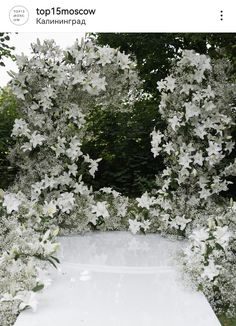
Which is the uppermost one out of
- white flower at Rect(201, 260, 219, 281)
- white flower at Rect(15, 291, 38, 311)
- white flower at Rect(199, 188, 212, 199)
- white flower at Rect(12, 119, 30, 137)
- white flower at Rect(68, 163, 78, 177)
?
white flower at Rect(12, 119, 30, 137)

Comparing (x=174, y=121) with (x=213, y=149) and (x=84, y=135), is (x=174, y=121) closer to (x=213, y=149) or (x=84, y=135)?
(x=213, y=149)

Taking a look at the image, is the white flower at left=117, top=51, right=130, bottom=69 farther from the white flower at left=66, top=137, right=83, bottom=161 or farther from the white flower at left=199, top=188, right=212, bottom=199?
the white flower at left=199, top=188, right=212, bottom=199

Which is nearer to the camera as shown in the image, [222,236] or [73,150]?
[222,236]

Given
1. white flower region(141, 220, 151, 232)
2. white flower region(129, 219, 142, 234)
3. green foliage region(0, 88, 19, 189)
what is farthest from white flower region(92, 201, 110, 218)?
green foliage region(0, 88, 19, 189)

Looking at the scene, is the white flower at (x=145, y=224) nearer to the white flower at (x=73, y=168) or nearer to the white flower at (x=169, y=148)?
the white flower at (x=169, y=148)

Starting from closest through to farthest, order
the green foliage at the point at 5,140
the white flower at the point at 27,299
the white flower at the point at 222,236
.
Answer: the white flower at the point at 27,299
the white flower at the point at 222,236
the green foliage at the point at 5,140

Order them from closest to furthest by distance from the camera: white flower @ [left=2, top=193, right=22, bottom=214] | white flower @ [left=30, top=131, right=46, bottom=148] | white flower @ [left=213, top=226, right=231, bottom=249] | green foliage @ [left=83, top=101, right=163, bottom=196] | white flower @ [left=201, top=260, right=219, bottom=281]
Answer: white flower @ [left=201, top=260, right=219, bottom=281]
white flower @ [left=213, top=226, right=231, bottom=249]
white flower @ [left=2, top=193, right=22, bottom=214]
white flower @ [left=30, top=131, right=46, bottom=148]
green foliage @ [left=83, top=101, right=163, bottom=196]

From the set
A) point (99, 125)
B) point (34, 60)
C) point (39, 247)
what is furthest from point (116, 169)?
point (39, 247)

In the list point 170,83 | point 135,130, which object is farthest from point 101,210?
point 135,130

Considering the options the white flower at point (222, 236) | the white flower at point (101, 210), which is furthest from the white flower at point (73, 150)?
the white flower at point (222, 236)

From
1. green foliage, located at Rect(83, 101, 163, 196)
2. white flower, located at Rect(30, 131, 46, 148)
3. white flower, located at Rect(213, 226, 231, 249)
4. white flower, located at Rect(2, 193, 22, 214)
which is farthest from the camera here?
green foliage, located at Rect(83, 101, 163, 196)

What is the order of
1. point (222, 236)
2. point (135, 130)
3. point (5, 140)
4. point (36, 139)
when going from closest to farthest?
point (222, 236) < point (36, 139) < point (5, 140) < point (135, 130)

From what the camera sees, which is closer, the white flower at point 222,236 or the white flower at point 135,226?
the white flower at point 222,236

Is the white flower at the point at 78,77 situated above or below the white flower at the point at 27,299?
above
